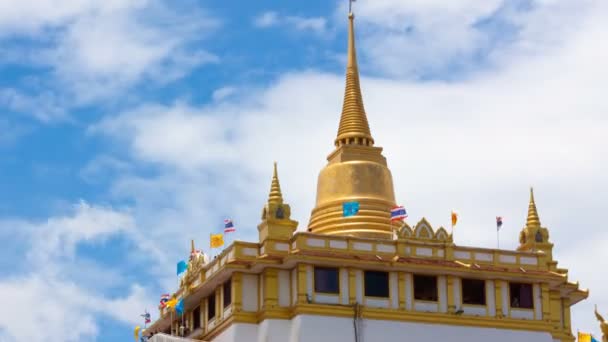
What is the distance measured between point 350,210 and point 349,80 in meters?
14.6

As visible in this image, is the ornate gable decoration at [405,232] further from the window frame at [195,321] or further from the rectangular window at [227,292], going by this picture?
the window frame at [195,321]

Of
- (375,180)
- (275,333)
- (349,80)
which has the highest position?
(349,80)

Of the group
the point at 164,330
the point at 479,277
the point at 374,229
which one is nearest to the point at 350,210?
the point at 374,229

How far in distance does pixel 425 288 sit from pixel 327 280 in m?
6.23

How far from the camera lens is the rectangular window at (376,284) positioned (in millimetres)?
88250

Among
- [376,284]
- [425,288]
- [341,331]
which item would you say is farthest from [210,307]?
[425,288]

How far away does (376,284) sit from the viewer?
88.6m

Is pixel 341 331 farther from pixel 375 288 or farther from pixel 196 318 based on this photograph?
pixel 196 318

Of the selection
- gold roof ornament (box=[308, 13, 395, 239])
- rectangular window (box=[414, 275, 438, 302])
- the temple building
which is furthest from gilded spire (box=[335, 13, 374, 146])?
rectangular window (box=[414, 275, 438, 302])

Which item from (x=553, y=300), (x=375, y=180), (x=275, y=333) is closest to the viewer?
(x=275, y=333)

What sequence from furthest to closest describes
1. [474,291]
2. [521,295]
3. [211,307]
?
[211,307]
[521,295]
[474,291]

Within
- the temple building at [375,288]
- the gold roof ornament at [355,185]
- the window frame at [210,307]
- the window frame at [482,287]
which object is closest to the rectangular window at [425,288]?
the temple building at [375,288]

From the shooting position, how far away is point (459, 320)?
292 ft

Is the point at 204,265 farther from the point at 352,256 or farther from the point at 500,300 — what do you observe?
the point at 500,300
